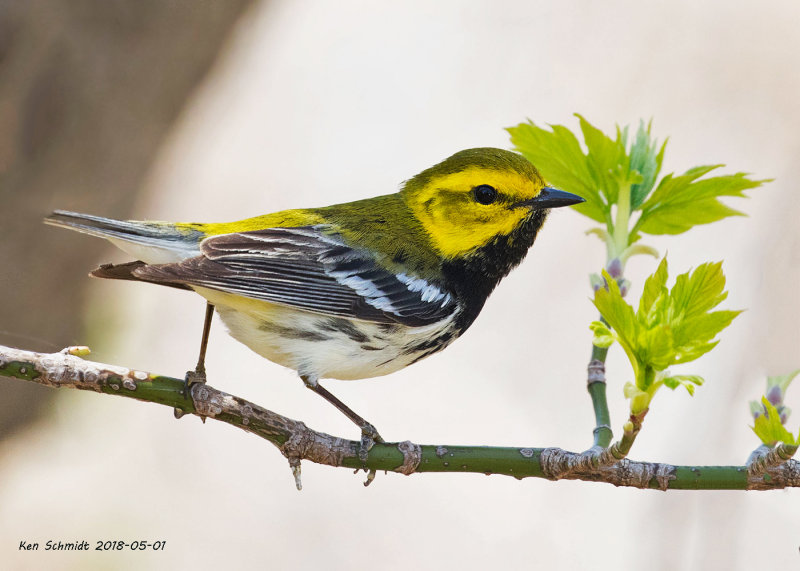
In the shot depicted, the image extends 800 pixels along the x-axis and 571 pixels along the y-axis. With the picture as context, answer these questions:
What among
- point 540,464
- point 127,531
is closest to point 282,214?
point 540,464

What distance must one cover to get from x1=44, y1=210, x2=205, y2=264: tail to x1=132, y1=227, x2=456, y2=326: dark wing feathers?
0.34ft

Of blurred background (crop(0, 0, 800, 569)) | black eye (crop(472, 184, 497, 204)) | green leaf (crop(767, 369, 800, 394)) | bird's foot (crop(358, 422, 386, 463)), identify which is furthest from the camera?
blurred background (crop(0, 0, 800, 569))

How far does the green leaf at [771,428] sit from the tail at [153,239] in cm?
129

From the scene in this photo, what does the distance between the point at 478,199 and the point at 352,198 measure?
1814mm

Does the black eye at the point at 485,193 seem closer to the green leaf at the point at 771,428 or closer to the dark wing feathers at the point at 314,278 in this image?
the dark wing feathers at the point at 314,278

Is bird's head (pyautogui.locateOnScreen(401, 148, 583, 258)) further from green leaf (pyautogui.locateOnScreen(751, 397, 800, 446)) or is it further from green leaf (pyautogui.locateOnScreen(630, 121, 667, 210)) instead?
green leaf (pyautogui.locateOnScreen(751, 397, 800, 446))

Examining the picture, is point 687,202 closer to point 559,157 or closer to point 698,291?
point 559,157

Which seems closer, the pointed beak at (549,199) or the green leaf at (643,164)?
the green leaf at (643,164)

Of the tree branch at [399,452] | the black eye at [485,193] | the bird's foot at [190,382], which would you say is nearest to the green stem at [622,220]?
the tree branch at [399,452]

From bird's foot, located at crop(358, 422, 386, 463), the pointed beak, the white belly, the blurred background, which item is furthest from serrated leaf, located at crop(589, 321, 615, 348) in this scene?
the blurred background

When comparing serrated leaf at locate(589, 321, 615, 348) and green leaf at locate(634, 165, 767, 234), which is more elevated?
green leaf at locate(634, 165, 767, 234)

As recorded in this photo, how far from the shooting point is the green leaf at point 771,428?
1354mm

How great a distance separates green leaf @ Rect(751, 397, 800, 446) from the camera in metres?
1.35

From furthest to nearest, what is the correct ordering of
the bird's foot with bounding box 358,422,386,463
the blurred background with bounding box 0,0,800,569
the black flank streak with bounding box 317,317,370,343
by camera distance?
the blurred background with bounding box 0,0,800,569
the black flank streak with bounding box 317,317,370,343
the bird's foot with bounding box 358,422,386,463
